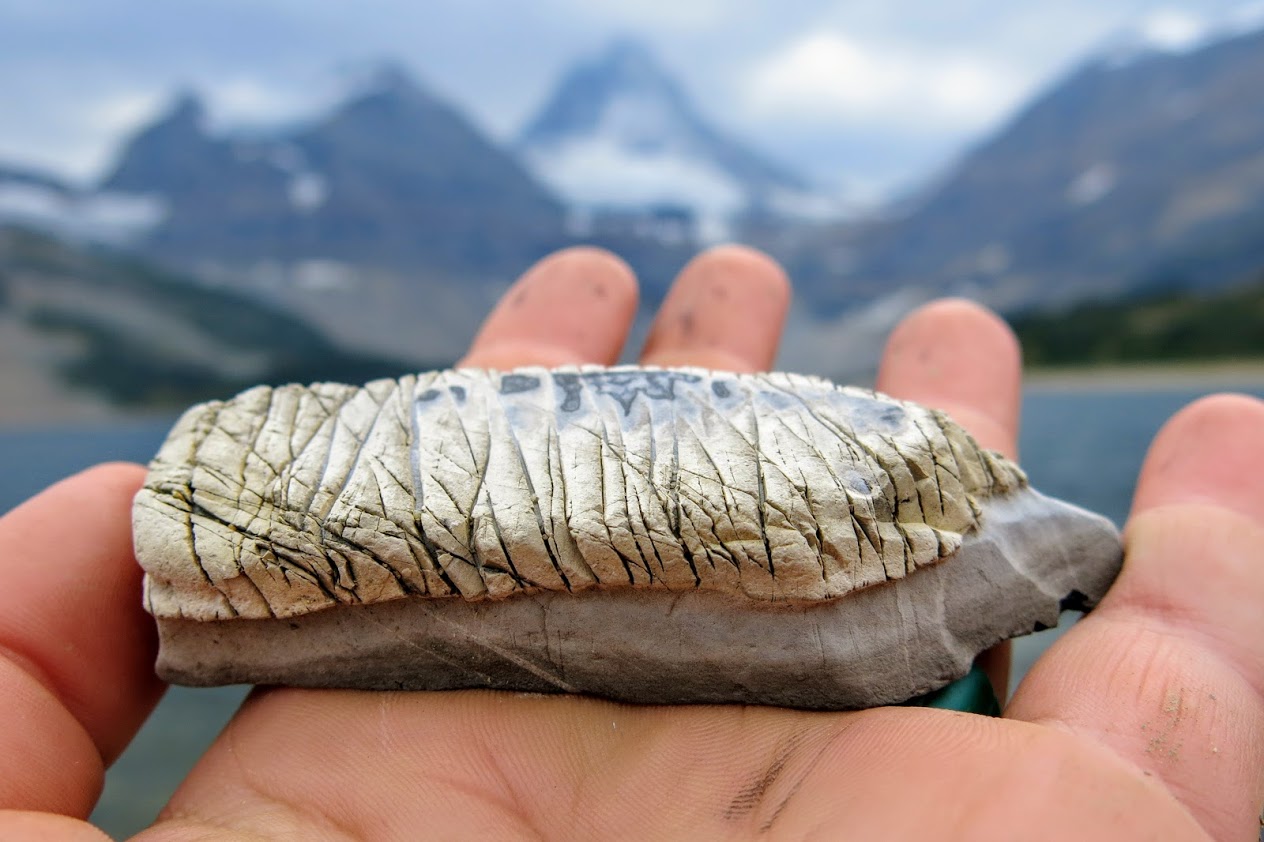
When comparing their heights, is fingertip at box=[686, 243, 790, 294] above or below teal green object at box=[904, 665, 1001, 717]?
above

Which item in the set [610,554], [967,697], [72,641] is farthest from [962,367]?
[72,641]

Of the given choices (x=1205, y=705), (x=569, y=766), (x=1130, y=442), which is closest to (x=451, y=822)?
(x=569, y=766)

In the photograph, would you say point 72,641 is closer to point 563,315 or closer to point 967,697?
point 563,315

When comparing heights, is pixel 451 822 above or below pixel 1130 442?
below

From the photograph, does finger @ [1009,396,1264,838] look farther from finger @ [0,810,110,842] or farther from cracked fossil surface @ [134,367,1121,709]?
finger @ [0,810,110,842]

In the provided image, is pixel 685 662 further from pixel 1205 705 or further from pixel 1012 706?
pixel 1205 705

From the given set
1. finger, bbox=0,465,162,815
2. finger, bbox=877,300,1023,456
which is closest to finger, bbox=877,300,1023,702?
finger, bbox=877,300,1023,456

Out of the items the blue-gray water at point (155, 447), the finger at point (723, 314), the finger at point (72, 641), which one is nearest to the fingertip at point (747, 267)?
the finger at point (723, 314)

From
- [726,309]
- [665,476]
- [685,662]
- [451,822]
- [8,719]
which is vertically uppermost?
[726,309]
